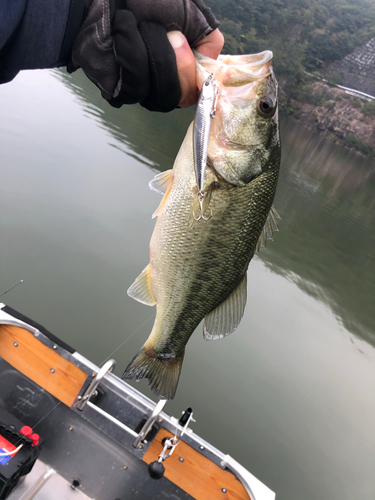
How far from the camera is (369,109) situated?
184ft

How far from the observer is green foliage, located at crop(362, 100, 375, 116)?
56.0 meters

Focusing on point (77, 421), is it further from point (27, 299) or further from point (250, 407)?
point (250, 407)

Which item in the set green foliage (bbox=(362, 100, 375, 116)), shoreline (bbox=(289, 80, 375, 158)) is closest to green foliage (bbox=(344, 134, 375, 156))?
shoreline (bbox=(289, 80, 375, 158))

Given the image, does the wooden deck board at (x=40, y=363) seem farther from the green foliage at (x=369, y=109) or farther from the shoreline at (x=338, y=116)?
the green foliage at (x=369, y=109)

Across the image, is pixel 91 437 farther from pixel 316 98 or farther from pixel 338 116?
pixel 316 98

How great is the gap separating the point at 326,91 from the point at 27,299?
7158 cm

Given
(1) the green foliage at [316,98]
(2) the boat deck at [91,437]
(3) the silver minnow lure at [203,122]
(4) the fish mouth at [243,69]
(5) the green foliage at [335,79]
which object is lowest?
(1) the green foliage at [316,98]

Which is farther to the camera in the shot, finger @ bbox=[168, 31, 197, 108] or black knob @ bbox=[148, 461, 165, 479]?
black knob @ bbox=[148, 461, 165, 479]

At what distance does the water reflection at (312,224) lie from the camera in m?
8.73

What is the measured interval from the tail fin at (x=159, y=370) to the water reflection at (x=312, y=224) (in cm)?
697

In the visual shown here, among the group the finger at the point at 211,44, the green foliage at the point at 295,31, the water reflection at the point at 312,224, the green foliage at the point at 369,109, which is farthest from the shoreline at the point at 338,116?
the finger at the point at 211,44

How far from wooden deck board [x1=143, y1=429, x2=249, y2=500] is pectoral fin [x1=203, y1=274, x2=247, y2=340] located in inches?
50.1

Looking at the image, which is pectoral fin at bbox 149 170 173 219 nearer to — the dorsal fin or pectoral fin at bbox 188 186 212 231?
pectoral fin at bbox 188 186 212 231

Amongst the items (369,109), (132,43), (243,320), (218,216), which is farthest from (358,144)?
(132,43)
